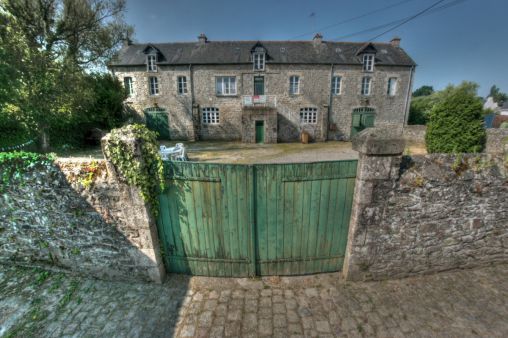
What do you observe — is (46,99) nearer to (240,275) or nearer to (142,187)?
(142,187)

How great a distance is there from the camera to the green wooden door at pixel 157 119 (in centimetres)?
1897

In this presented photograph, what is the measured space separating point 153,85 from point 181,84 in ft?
8.67

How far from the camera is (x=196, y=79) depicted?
18.1m

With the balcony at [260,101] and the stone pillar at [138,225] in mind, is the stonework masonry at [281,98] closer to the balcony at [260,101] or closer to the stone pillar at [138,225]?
the balcony at [260,101]

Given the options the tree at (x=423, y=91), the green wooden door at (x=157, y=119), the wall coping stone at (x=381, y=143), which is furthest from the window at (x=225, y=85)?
the tree at (x=423, y=91)

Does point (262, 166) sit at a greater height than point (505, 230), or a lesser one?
greater

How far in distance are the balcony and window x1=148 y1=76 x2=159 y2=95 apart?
8057 mm

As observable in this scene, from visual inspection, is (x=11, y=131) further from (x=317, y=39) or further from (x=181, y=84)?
(x=317, y=39)

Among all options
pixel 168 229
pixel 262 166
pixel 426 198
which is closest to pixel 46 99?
pixel 168 229

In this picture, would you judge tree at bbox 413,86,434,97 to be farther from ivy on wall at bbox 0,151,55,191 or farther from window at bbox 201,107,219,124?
ivy on wall at bbox 0,151,55,191

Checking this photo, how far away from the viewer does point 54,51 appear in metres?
11.5

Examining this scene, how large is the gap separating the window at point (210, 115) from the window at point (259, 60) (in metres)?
5.21

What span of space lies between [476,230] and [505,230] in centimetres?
60

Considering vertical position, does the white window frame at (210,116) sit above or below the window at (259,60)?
below
